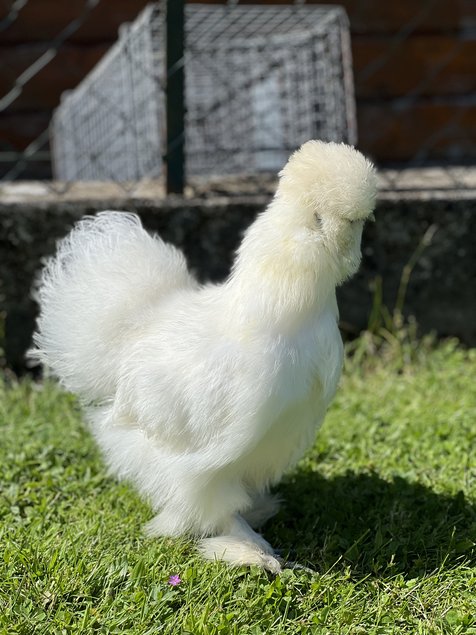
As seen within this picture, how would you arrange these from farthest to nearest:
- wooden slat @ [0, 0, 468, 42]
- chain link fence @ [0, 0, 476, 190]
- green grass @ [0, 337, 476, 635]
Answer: wooden slat @ [0, 0, 468, 42] → chain link fence @ [0, 0, 476, 190] → green grass @ [0, 337, 476, 635]

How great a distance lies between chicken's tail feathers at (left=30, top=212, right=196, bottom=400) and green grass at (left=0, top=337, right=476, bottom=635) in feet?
1.41

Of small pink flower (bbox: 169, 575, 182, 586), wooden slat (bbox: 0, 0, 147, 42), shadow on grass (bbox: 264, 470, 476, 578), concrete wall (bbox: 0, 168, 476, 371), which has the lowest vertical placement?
shadow on grass (bbox: 264, 470, 476, 578)

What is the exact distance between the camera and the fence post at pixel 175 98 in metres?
3.92

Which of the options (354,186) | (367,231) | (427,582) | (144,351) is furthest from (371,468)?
(367,231)

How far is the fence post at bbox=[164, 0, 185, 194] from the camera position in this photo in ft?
12.9

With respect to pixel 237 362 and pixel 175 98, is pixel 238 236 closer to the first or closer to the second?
pixel 175 98

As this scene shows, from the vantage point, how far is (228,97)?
15.9ft

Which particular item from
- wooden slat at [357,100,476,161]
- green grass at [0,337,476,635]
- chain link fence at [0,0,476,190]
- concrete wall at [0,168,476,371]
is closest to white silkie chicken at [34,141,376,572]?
green grass at [0,337,476,635]

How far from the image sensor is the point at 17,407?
12.0 feet

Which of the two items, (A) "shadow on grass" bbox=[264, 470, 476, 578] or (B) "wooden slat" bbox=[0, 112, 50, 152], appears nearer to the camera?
(A) "shadow on grass" bbox=[264, 470, 476, 578]

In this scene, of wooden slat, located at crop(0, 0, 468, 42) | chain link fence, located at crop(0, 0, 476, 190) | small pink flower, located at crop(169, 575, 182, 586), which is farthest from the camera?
wooden slat, located at crop(0, 0, 468, 42)

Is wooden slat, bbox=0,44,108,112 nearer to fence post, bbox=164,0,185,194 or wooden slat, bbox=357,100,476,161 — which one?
wooden slat, bbox=357,100,476,161

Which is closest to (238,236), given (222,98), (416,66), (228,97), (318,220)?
(228,97)

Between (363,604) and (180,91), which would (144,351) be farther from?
(180,91)
